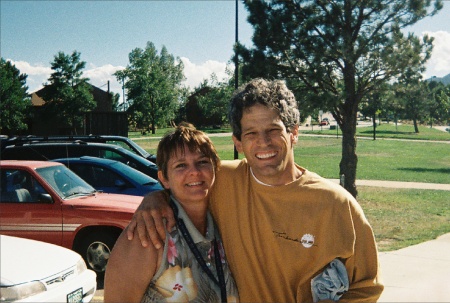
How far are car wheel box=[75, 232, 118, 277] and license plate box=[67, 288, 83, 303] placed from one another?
1339 mm

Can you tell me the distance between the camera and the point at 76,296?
4574 mm

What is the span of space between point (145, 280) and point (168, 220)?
0.88 feet

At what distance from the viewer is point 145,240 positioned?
5.95 feet

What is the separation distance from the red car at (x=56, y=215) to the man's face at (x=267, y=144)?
4.12 metres

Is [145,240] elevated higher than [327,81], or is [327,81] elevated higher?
[327,81]

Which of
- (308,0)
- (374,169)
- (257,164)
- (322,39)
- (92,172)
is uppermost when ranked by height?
(308,0)

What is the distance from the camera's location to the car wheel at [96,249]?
19.7 ft

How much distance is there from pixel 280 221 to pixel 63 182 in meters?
5.10

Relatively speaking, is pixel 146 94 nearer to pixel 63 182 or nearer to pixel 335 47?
pixel 335 47

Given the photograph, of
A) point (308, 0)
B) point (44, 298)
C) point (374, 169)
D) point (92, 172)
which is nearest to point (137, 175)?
point (92, 172)

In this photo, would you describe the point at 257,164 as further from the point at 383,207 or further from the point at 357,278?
the point at 383,207

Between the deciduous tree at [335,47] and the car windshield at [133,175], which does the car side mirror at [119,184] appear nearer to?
the car windshield at [133,175]

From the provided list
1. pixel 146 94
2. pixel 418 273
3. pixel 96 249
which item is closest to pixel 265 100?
pixel 96 249

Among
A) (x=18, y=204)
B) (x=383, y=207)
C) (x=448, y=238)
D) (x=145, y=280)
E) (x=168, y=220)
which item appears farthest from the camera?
(x=383, y=207)
